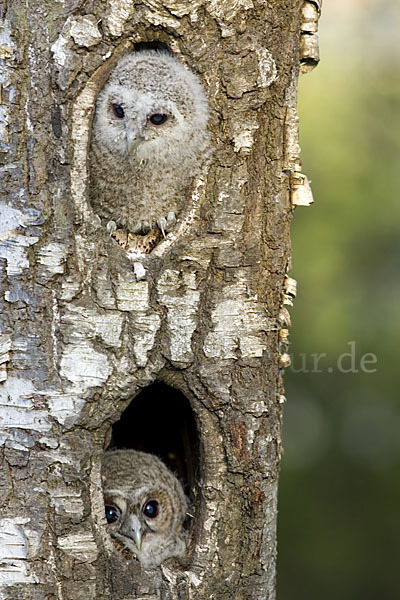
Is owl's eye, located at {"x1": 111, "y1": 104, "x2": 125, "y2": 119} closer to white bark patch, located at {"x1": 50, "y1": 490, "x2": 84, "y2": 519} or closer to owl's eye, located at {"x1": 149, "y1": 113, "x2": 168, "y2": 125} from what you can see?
owl's eye, located at {"x1": 149, "y1": 113, "x2": 168, "y2": 125}

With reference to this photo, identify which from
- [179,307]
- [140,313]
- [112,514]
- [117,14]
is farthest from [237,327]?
[117,14]

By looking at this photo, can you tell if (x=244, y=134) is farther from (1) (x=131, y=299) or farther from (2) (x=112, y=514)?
(2) (x=112, y=514)

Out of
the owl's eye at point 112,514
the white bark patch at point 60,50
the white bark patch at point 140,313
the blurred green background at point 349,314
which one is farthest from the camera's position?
the blurred green background at point 349,314

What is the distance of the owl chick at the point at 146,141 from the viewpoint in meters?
3.07

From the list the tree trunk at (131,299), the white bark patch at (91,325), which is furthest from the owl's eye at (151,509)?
the white bark patch at (91,325)

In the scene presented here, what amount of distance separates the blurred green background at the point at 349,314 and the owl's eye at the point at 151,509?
79.5 inches

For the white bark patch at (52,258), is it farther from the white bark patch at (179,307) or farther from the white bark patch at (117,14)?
the white bark patch at (117,14)

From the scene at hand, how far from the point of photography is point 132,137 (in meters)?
3.19

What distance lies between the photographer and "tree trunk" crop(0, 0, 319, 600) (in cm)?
275

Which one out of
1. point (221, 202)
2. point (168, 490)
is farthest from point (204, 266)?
point (168, 490)

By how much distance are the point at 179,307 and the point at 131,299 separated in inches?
6.6

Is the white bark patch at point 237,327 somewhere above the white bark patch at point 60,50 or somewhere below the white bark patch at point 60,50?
below

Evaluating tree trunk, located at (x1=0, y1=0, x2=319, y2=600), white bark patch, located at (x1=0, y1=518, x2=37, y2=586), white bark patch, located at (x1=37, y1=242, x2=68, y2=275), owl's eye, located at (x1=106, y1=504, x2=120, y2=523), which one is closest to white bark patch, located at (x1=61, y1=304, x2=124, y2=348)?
tree trunk, located at (x1=0, y1=0, x2=319, y2=600)

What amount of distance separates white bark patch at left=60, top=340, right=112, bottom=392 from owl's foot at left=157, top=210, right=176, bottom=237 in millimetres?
604
